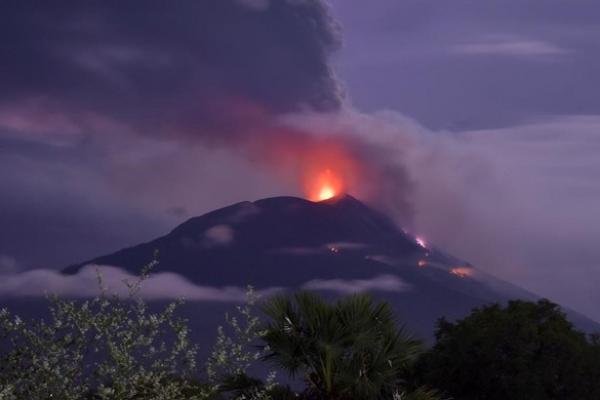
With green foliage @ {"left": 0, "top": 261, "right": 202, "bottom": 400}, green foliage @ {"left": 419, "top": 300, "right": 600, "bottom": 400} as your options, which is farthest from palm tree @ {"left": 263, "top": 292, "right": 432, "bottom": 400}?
green foliage @ {"left": 419, "top": 300, "right": 600, "bottom": 400}

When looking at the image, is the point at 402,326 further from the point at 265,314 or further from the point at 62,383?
the point at 62,383

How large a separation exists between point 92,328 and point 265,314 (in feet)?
37.8

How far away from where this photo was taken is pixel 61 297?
14.9 m

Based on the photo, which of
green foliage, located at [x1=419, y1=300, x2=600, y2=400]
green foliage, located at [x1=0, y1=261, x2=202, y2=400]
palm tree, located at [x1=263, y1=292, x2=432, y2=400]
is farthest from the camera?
green foliage, located at [x1=419, y1=300, x2=600, y2=400]

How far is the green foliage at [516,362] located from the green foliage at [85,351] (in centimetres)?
2846

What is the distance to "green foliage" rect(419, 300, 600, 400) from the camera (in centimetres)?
4078

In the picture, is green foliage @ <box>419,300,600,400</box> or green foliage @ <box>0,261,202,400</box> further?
green foliage @ <box>419,300,600,400</box>

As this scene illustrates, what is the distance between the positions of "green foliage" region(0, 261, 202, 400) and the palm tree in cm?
1024

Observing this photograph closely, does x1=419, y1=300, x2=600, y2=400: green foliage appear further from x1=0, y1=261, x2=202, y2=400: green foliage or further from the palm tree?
x1=0, y1=261, x2=202, y2=400: green foliage

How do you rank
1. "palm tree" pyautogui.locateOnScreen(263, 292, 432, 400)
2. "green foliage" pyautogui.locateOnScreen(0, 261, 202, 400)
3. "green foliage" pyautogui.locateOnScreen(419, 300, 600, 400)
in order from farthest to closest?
"green foliage" pyautogui.locateOnScreen(419, 300, 600, 400) < "palm tree" pyautogui.locateOnScreen(263, 292, 432, 400) < "green foliage" pyautogui.locateOnScreen(0, 261, 202, 400)

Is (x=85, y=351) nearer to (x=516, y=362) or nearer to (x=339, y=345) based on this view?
(x=339, y=345)

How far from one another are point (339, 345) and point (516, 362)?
58.5 ft

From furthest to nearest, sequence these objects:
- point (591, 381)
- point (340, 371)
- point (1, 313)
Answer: point (591, 381)
point (340, 371)
point (1, 313)

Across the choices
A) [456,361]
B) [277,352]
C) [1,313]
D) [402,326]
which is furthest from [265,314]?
[456,361]
